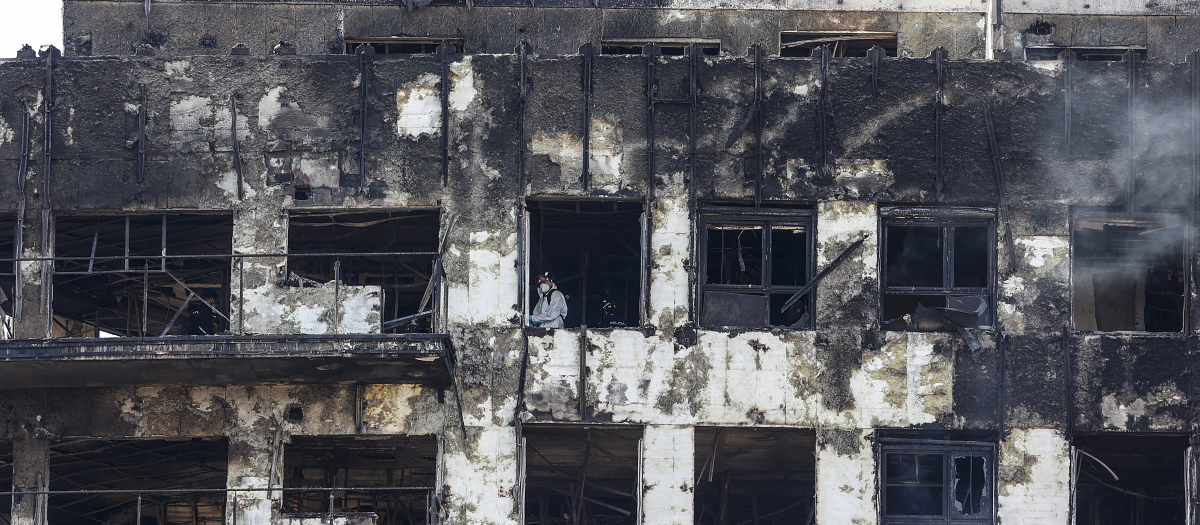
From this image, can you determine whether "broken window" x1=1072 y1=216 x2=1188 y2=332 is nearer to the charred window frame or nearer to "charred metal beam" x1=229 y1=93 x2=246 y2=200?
the charred window frame

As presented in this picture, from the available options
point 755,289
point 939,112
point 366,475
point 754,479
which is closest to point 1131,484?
point 754,479

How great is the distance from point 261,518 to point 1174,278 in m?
12.5

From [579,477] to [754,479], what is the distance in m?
2.82

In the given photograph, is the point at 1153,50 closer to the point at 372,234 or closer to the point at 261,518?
the point at 372,234

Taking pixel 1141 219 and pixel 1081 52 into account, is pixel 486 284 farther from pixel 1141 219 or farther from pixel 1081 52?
pixel 1081 52

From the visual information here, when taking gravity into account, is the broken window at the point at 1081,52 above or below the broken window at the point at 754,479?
above

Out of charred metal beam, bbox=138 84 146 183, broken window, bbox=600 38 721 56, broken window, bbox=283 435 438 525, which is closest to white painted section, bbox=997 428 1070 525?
broken window, bbox=600 38 721 56

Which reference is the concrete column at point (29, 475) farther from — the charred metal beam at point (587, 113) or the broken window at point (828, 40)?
the broken window at point (828, 40)

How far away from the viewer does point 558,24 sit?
2094 cm

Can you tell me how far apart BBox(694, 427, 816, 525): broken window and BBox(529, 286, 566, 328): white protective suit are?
9.64 feet

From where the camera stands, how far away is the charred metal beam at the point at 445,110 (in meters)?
17.7

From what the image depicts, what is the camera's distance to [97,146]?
1788cm

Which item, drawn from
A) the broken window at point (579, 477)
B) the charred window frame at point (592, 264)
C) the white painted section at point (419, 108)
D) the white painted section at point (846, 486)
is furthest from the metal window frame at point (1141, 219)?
the white painted section at point (419, 108)

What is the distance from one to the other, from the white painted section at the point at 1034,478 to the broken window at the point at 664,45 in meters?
7.37
